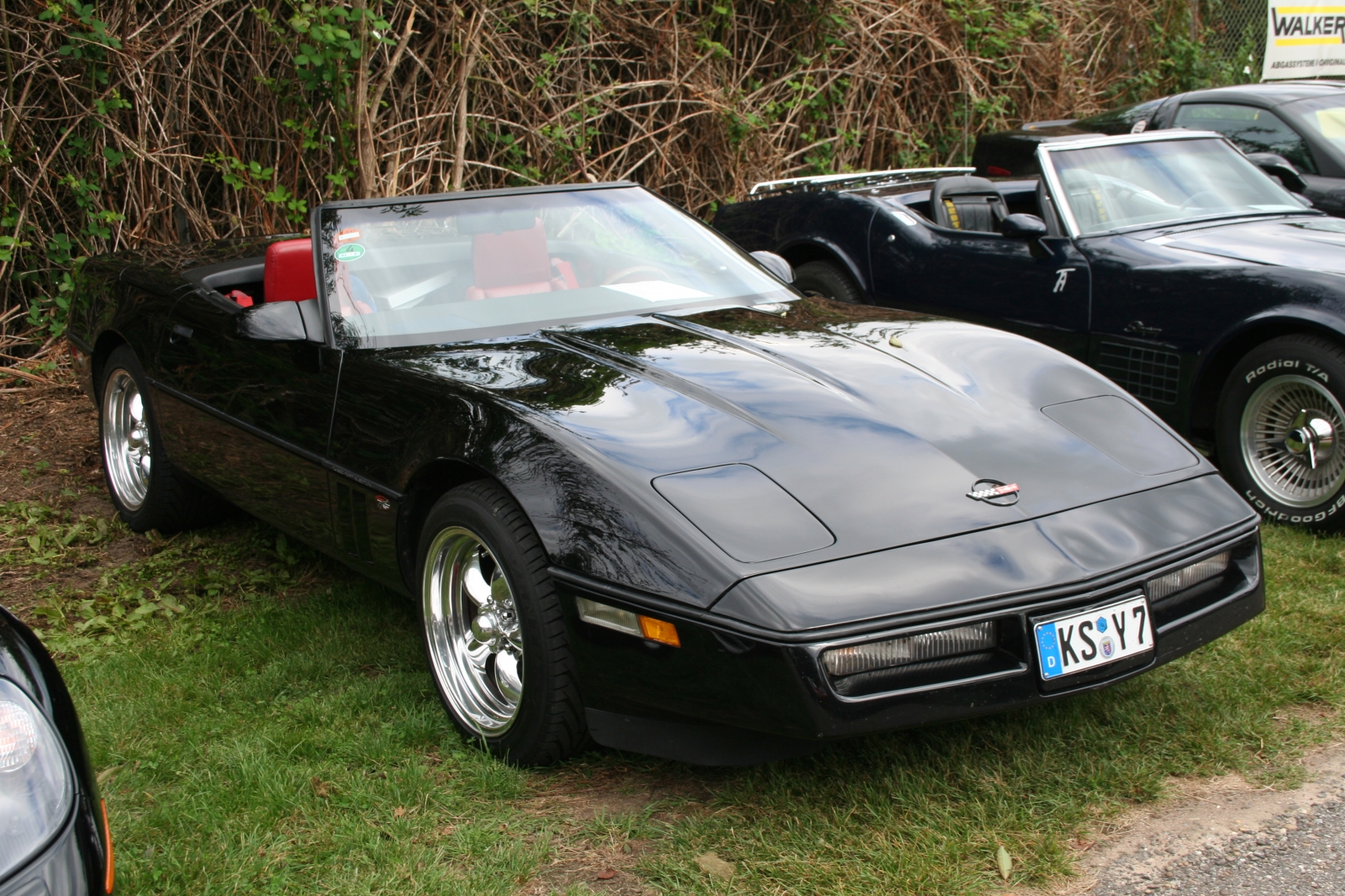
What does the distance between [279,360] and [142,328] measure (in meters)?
1.15

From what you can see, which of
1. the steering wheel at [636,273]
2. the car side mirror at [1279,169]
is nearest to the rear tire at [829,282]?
the car side mirror at [1279,169]

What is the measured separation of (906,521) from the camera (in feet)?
7.87

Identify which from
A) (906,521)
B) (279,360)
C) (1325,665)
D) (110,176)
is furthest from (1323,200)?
(110,176)

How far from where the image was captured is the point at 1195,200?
202 inches

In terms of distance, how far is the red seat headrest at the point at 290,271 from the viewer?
3.93 metres

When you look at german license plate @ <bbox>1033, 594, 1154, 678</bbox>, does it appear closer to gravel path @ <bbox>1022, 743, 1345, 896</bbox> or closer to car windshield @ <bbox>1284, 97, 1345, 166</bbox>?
gravel path @ <bbox>1022, 743, 1345, 896</bbox>

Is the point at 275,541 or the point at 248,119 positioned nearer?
the point at 275,541

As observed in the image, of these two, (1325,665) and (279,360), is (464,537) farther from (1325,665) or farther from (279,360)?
(1325,665)

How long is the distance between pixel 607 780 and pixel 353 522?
1.05m

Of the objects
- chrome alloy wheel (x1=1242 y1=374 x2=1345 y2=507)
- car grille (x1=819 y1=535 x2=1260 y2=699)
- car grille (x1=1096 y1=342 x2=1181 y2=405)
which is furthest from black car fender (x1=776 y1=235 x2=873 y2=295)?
car grille (x1=819 y1=535 x2=1260 y2=699)

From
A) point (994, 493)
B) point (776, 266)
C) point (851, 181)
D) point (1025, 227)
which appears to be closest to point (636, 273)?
point (776, 266)

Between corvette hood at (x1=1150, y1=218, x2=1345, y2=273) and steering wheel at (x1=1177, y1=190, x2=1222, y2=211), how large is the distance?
218 mm

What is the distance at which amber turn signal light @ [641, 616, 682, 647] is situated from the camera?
7.48 ft

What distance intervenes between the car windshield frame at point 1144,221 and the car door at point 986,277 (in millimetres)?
144
